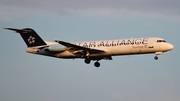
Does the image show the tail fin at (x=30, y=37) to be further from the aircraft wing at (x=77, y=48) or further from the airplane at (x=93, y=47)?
the aircraft wing at (x=77, y=48)

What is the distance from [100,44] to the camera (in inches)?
Answer: 2576

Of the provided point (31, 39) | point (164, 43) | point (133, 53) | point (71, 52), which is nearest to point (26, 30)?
point (31, 39)

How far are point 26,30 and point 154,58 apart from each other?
2103cm

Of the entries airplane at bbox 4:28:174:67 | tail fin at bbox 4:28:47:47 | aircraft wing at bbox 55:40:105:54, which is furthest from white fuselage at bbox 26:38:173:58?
tail fin at bbox 4:28:47:47

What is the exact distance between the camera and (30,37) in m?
69.0

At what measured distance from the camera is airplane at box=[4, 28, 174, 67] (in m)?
63.2

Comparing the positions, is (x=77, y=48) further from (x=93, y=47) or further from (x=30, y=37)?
(x=30, y=37)

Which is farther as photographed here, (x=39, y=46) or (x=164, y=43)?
(x=39, y=46)

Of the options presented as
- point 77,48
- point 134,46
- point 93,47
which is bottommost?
point 77,48

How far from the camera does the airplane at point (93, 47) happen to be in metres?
63.2

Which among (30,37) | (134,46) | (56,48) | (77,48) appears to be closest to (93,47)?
(77,48)

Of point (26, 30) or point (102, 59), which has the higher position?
point (26, 30)

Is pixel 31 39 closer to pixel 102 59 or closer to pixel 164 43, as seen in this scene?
pixel 102 59

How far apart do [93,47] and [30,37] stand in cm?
1071
